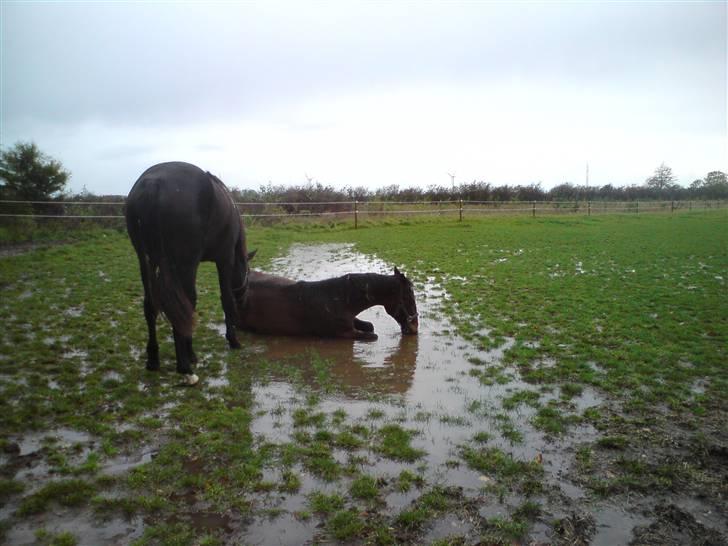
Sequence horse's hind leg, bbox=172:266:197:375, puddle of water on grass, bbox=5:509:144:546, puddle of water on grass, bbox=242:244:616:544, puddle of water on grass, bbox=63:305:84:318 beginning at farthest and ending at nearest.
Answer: puddle of water on grass, bbox=63:305:84:318, horse's hind leg, bbox=172:266:197:375, puddle of water on grass, bbox=242:244:616:544, puddle of water on grass, bbox=5:509:144:546

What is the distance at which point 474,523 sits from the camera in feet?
10.1

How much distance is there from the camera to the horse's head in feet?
24.8

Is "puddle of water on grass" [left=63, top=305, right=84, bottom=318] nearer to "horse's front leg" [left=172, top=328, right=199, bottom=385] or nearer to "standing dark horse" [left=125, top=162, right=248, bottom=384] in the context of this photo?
"standing dark horse" [left=125, top=162, right=248, bottom=384]

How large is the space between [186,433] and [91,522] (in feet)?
3.87

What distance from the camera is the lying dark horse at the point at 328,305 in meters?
7.38

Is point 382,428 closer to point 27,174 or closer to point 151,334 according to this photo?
point 151,334

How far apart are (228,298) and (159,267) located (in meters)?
1.50

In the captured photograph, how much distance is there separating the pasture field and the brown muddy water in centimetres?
2

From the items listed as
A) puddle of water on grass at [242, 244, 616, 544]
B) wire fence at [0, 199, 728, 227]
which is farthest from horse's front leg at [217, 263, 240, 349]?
wire fence at [0, 199, 728, 227]

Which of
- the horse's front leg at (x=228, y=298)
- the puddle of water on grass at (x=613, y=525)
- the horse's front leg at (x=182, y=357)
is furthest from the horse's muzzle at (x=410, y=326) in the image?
the puddle of water on grass at (x=613, y=525)

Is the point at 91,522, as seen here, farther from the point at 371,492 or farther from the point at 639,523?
the point at 639,523

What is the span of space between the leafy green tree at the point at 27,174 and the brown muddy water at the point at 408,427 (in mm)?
15850

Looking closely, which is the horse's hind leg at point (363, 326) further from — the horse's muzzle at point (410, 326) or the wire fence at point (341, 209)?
the wire fence at point (341, 209)

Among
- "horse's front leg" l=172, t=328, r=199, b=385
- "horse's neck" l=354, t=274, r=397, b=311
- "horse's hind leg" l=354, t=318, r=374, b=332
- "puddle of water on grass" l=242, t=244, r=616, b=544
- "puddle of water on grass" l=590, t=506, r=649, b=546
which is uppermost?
"horse's neck" l=354, t=274, r=397, b=311
